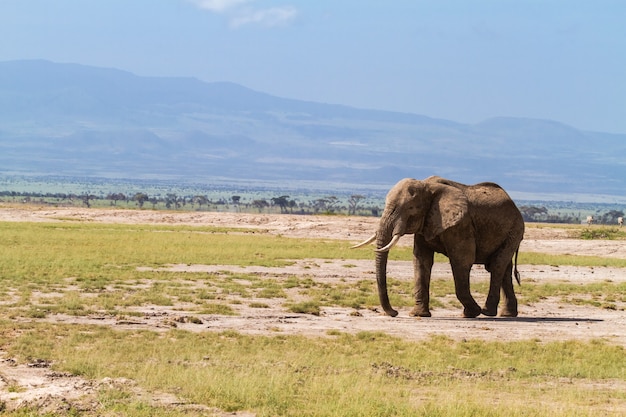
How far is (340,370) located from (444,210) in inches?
299

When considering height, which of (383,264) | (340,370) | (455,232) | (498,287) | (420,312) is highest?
(455,232)

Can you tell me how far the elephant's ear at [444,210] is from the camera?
23.1 meters

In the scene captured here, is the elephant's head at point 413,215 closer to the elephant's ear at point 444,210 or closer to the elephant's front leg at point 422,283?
the elephant's ear at point 444,210

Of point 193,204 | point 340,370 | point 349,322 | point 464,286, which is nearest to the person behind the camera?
point 340,370

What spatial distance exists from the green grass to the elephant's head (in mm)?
3062

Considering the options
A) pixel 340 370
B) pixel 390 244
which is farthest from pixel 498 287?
pixel 340 370

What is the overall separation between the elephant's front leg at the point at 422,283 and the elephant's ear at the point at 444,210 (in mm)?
619

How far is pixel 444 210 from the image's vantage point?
23156mm

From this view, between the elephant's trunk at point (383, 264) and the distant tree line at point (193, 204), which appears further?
the distant tree line at point (193, 204)

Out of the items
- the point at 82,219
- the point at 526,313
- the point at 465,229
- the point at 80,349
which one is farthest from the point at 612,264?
the point at 82,219

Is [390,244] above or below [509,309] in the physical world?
above

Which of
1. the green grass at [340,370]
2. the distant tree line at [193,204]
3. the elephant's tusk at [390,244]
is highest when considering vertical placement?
the elephant's tusk at [390,244]

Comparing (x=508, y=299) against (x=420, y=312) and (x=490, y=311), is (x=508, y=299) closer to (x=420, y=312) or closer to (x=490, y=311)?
(x=490, y=311)

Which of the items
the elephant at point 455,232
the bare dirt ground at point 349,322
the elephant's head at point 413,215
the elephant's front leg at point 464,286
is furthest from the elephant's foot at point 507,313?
the elephant's head at point 413,215
